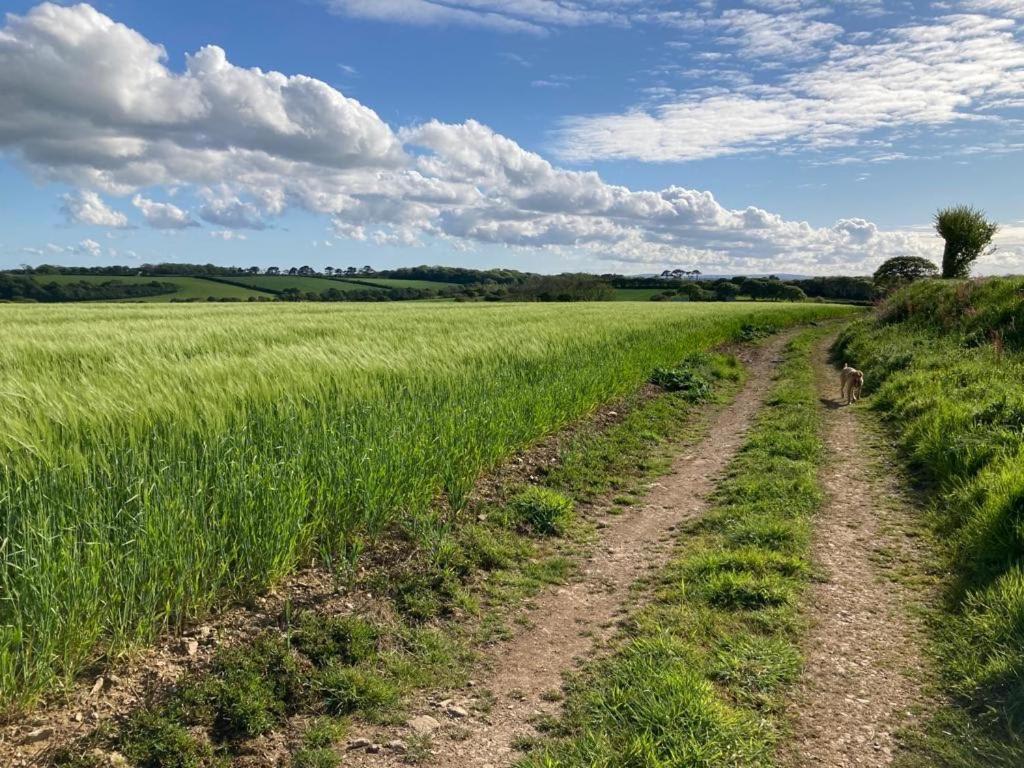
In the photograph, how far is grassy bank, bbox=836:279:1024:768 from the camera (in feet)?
10.7

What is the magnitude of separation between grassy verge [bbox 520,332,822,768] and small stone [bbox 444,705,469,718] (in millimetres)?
491

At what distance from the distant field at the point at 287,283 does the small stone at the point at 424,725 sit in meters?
87.9

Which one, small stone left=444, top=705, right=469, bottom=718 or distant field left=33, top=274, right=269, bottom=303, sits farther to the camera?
distant field left=33, top=274, right=269, bottom=303

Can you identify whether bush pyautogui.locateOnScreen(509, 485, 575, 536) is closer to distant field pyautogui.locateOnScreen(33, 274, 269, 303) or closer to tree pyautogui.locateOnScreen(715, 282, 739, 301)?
distant field pyautogui.locateOnScreen(33, 274, 269, 303)

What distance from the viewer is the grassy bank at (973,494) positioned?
327cm

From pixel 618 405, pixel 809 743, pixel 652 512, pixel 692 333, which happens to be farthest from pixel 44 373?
pixel 692 333

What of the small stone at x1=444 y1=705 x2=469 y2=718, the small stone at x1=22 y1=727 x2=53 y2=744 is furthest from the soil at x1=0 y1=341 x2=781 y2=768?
the small stone at x1=444 y1=705 x2=469 y2=718

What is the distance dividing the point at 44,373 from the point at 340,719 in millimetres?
5374

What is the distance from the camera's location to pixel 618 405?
1127 centimetres

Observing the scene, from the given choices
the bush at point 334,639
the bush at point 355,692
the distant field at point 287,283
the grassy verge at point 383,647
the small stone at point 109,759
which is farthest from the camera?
the distant field at point 287,283

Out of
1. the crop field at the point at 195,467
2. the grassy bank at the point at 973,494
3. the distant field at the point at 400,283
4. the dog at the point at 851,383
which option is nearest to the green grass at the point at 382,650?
the crop field at the point at 195,467

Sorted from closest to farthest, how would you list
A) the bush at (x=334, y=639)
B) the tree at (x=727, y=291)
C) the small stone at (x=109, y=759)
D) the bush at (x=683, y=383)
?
the small stone at (x=109, y=759) < the bush at (x=334, y=639) < the bush at (x=683, y=383) < the tree at (x=727, y=291)

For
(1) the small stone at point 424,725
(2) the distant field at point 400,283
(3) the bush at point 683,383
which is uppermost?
(2) the distant field at point 400,283

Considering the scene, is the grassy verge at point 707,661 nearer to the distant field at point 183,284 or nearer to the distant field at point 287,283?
the distant field at point 183,284
